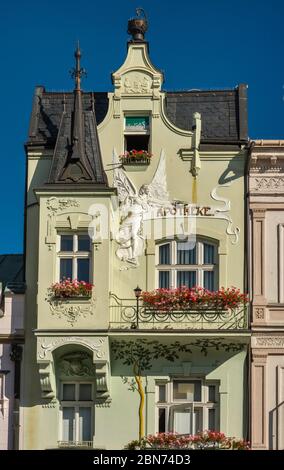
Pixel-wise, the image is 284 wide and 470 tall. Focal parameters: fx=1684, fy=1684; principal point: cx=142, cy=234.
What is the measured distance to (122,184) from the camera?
1674 inches

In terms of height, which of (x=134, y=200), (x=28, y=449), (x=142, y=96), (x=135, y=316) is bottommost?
(x=28, y=449)

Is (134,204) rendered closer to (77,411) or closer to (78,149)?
(78,149)

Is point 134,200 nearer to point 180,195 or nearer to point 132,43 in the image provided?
point 180,195

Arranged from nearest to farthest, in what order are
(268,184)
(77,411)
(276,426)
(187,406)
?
(276,426) < (187,406) < (77,411) < (268,184)

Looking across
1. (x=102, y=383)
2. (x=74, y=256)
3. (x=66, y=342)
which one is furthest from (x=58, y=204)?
(x=102, y=383)

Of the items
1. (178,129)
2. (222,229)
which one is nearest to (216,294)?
(222,229)

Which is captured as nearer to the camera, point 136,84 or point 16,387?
point 16,387

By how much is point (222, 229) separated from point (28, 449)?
7.27m

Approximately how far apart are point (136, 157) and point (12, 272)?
214 inches

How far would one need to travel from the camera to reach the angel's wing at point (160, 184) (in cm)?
4241

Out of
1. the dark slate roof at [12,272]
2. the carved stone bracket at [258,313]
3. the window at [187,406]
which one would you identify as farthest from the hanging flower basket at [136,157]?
the window at [187,406]

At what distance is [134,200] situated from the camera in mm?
42406

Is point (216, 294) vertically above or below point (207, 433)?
above

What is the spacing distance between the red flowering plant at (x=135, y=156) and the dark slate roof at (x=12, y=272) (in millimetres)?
4051
